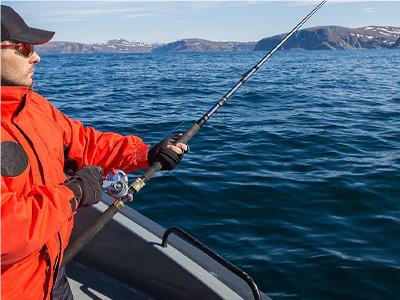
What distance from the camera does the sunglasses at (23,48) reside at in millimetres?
2436

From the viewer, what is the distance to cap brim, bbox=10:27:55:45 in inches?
95.6

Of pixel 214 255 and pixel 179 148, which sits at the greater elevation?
pixel 179 148

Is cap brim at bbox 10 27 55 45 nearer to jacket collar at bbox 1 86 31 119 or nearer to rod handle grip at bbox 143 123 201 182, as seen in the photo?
jacket collar at bbox 1 86 31 119

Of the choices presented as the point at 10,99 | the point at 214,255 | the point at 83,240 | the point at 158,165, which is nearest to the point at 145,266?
the point at 214,255

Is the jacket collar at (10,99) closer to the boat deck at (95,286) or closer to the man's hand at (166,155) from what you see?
the man's hand at (166,155)

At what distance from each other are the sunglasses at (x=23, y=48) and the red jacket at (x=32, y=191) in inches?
8.3

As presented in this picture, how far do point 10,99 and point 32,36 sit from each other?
0.40 m

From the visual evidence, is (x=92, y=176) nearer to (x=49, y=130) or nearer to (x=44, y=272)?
(x=49, y=130)

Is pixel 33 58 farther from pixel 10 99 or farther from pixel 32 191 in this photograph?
pixel 32 191

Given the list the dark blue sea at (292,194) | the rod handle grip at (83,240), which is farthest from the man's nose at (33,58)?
the dark blue sea at (292,194)

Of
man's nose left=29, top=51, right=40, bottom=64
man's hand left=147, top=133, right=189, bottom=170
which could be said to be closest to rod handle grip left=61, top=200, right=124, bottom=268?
man's hand left=147, top=133, right=189, bottom=170

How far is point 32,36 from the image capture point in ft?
8.23

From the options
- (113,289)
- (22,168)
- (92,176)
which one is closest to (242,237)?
(113,289)

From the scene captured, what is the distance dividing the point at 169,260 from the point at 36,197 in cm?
172
